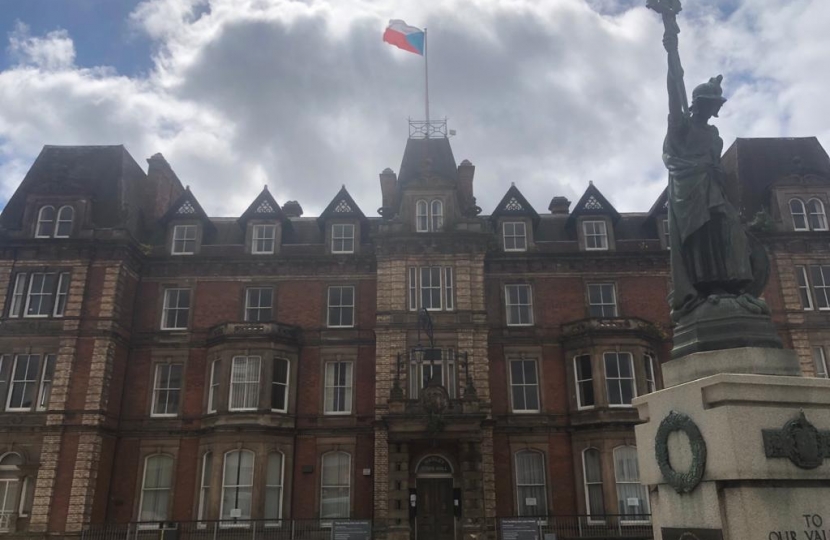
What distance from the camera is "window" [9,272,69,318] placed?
2825 centimetres

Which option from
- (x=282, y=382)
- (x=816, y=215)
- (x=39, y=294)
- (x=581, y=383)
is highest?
(x=816, y=215)

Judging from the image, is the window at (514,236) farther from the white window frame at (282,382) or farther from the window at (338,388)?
the white window frame at (282,382)

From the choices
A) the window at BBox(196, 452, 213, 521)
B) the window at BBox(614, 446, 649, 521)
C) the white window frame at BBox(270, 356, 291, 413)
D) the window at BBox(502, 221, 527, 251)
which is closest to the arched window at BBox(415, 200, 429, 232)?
the window at BBox(502, 221, 527, 251)

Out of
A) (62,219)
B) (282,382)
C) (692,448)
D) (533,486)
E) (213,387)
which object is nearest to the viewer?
(692,448)

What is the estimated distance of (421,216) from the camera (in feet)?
99.6

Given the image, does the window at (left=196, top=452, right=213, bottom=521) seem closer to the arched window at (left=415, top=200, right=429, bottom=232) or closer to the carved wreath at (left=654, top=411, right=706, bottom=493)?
the arched window at (left=415, top=200, right=429, bottom=232)

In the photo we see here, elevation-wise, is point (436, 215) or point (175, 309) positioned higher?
point (436, 215)

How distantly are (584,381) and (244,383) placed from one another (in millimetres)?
15282

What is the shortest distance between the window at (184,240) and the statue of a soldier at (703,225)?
27.5m

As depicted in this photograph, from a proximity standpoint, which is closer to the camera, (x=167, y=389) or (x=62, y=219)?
(x=167, y=389)

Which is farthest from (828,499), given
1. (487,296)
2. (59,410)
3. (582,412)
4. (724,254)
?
(59,410)

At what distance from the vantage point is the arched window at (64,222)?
98.0 ft

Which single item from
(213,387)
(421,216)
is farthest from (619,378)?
(213,387)

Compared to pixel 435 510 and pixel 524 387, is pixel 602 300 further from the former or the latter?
pixel 435 510
